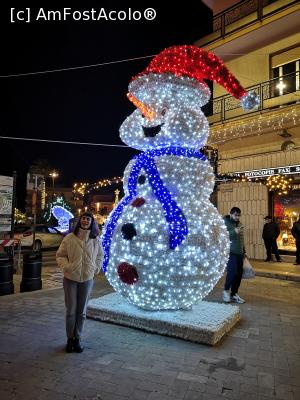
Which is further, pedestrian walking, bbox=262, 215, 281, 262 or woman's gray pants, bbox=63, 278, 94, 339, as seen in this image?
pedestrian walking, bbox=262, 215, 281, 262

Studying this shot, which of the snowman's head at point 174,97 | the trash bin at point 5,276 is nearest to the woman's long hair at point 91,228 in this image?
the snowman's head at point 174,97

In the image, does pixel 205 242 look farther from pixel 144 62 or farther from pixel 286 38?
pixel 144 62

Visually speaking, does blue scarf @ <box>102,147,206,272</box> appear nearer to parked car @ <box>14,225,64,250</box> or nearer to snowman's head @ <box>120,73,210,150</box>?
snowman's head @ <box>120,73,210,150</box>

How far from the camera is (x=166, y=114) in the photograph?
5230mm

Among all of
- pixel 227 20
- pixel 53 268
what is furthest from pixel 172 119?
pixel 227 20

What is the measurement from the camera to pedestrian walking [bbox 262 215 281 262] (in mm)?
11945

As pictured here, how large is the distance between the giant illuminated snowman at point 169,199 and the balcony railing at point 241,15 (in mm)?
8773

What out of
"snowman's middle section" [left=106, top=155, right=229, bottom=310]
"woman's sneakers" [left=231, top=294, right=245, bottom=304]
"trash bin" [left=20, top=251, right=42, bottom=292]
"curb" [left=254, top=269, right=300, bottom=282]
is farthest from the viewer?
"curb" [left=254, top=269, right=300, bottom=282]

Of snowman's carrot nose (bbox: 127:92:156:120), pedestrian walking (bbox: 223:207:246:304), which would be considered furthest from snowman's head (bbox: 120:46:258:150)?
pedestrian walking (bbox: 223:207:246:304)

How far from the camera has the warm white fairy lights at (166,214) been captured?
462 centimetres

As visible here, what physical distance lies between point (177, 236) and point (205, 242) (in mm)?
433

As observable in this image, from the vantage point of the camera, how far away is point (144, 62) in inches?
613

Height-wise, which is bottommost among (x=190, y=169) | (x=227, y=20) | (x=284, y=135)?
(x=190, y=169)

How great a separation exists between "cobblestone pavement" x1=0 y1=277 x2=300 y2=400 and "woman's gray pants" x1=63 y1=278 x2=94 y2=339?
0.27 m
